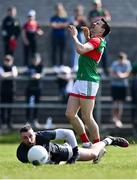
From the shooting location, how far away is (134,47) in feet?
107

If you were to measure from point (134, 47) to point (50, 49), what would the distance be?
9.51ft

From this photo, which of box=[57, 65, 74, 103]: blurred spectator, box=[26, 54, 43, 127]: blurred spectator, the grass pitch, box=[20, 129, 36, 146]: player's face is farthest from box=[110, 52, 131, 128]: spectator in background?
box=[20, 129, 36, 146]: player's face

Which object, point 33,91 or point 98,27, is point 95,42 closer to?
point 98,27

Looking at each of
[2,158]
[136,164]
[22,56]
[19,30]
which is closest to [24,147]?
[136,164]

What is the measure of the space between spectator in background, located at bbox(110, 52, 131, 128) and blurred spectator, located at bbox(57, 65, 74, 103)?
1.21 m

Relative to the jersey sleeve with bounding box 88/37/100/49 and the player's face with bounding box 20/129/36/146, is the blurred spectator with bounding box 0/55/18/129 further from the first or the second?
the player's face with bounding box 20/129/36/146

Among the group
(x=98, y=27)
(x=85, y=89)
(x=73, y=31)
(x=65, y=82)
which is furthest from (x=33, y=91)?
(x=73, y=31)

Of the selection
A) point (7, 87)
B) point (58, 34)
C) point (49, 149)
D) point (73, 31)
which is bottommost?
point (7, 87)

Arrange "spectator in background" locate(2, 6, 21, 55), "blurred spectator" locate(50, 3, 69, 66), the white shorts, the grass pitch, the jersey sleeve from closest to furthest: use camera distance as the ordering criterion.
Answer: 1. the grass pitch
2. the jersey sleeve
3. the white shorts
4. "spectator in background" locate(2, 6, 21, 55)
5. "blurred spectator" locate(50, 3, 69, 66)

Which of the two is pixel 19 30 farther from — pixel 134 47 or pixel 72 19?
pixel 134 47

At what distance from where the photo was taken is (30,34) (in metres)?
29.7

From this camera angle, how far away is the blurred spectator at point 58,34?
96.9 feet

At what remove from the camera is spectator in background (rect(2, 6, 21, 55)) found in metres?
29.3

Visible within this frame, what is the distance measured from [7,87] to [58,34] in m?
3.92
